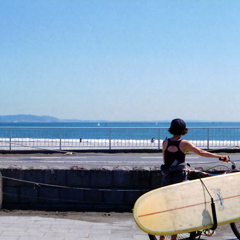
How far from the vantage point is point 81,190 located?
239 inches

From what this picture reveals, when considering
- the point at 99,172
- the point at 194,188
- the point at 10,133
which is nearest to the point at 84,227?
the point at 99,172

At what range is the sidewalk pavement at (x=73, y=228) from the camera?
4.46m

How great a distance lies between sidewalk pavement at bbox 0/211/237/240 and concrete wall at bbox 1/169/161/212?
0.29 meters

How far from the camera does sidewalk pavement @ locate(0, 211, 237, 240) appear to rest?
4.46m

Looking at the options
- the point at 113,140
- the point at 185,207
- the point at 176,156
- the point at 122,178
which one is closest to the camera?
the point at 185,207

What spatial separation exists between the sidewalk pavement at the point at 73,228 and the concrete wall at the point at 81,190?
29 cm

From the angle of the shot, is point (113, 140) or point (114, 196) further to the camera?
point (113, 140)

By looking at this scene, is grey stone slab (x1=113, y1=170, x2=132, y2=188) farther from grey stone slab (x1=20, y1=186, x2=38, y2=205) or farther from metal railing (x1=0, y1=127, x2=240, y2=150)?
metal railing (x1=0, y1=127, x2=240, y2=150)

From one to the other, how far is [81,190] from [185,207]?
3.07 m

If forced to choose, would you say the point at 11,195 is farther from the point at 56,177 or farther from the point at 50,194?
the point at 56,177

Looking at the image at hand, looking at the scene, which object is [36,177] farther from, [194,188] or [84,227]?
[194,188]

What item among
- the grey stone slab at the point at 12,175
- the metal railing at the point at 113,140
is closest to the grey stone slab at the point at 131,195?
the grey stone slab at the point at 12,175

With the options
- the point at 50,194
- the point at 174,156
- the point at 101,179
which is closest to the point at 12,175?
the point at 50,194

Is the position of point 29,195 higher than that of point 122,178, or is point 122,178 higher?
point 122,178
